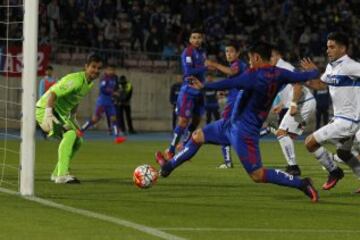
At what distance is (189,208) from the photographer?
11914 millimetres

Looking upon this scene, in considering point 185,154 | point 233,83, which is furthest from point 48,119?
point 233,83

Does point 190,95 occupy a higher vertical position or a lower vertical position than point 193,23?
lower

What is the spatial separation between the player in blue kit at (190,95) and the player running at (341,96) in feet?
13.8

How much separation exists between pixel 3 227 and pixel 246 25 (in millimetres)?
30084

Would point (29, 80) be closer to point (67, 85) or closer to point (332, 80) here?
point (67, 85)

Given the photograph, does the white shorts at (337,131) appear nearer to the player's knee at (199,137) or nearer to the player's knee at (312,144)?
the player's knee at (312,144)

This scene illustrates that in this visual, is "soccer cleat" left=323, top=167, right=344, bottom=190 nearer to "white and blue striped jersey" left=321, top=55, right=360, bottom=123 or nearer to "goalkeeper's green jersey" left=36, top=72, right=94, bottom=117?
"white and blue striped jersey" left=321, top=55, right=360, bottom=123

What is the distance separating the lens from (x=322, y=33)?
39438mm

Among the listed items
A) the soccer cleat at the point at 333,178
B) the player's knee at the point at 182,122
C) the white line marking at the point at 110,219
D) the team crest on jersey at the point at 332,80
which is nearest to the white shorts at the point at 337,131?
the team crest on jersey at the point at 332,80

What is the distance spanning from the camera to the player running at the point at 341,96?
1389 centimetres

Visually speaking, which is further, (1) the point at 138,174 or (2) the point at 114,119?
(2) the point at 114,119

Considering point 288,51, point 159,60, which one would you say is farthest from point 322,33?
point 159,60

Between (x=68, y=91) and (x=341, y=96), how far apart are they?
3.67 metres

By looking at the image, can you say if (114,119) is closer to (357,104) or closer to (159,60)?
(159,60)
